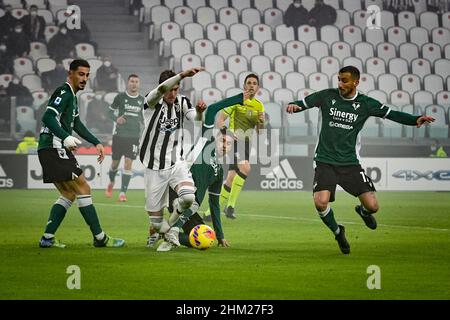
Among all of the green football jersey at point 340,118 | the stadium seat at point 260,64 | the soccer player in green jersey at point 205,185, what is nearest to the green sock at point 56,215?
the soccer player in green jersey at point 205,185

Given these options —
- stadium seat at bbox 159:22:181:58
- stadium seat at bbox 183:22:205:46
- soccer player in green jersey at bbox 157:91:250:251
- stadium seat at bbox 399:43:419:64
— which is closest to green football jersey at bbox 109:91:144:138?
stadium seat at bbox 159:22:181:58

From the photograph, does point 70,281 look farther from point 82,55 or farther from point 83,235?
point 82,55

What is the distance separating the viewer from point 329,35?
1126 inches

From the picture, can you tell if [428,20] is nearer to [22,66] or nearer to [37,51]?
[37,51]

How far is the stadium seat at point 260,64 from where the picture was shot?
90.3 feet

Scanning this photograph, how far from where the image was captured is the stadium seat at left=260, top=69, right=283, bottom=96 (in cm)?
2719

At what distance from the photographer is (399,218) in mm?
16594

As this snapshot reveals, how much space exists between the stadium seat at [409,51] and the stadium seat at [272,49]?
3.58m

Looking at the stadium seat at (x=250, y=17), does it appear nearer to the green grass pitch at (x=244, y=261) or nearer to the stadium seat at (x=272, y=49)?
the stadium seat at (x=272, y=49)

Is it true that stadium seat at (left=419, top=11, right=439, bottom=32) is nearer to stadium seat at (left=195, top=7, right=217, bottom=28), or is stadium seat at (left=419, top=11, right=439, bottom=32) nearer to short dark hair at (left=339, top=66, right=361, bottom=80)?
stadium seat at (left=195, top=7, right=217, bottom=28)

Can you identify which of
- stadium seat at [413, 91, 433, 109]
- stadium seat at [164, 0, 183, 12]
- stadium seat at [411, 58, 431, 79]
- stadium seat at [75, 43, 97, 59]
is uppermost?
stadium seat at [164, 0, 183, 12]

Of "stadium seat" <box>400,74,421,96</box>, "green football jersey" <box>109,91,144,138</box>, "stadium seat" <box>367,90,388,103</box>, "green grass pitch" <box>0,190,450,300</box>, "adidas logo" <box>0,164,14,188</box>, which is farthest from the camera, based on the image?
"stadium seat" <box>400,74,421,96</box>

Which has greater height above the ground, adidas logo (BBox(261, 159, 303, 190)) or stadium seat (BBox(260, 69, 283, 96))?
stadium seat (BBox(260, 69, 283, 96))

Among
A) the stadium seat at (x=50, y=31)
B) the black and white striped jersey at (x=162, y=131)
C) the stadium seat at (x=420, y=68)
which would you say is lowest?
the black and white striped jersey at (x=162, y=131)
